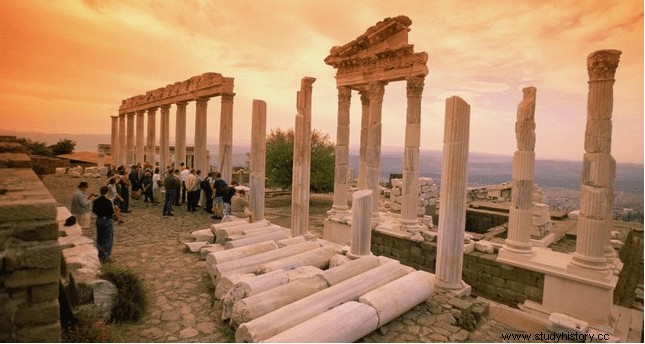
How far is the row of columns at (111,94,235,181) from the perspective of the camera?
1603 centimetres

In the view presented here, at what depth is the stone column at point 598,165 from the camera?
28.7 ft

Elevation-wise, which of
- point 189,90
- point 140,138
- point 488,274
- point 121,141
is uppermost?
point 189,90

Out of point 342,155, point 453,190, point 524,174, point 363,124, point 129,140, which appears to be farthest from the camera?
point 129,140

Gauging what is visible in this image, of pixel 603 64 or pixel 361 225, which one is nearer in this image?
pixel 361 225

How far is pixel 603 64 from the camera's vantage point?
874cm

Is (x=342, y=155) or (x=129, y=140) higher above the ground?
(x=129, y=140)

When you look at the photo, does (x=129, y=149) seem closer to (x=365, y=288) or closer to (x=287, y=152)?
(x=287, y=152)

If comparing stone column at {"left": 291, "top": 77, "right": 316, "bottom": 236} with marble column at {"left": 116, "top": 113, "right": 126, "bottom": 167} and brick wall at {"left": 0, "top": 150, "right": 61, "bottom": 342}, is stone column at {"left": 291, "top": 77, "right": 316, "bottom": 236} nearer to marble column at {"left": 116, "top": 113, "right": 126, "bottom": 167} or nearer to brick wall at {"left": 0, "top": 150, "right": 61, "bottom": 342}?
brick wall at {"left": 0, "top": 150, "right": 61, "bottom": 342}

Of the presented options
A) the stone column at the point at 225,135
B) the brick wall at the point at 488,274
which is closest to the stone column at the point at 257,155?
the stone column at the point at 225,135

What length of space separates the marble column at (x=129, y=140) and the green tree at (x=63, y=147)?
18.9 meters

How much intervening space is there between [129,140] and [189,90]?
12410 mm

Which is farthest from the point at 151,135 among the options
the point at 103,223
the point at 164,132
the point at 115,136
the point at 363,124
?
the point at 103,223

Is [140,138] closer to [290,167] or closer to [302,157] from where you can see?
[290,167]

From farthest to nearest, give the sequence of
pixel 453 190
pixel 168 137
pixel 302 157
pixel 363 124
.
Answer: pixel 168 137 < pixel 363 124 < pixel 302 157 < pixel 453 190
